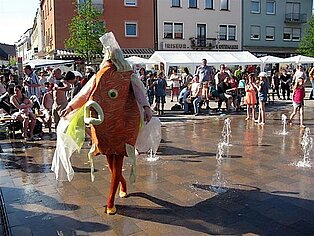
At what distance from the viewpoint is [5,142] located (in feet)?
30.4

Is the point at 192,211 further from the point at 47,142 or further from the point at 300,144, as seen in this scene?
the point at 47,142

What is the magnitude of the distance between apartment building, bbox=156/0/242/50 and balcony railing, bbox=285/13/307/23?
20.3ft

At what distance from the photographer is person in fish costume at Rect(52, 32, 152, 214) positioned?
428cm

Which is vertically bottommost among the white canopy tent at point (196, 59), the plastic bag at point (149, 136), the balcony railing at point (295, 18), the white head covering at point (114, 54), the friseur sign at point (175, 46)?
the plastic bag at point (149, 136)

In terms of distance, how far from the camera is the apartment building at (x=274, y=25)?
127 feet

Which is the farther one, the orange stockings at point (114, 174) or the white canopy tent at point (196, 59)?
the white canopy tent at point (196, 59)

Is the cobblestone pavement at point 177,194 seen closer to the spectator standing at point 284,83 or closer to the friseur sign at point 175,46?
the spectator standing at point 284,83

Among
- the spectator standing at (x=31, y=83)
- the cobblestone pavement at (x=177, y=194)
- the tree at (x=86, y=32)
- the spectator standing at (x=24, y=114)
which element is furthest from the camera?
the tree at (x=86, y=32)

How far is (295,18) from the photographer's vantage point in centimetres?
4109

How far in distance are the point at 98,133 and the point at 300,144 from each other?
5.55 meters

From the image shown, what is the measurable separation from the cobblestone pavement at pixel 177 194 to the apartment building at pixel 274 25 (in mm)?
32709

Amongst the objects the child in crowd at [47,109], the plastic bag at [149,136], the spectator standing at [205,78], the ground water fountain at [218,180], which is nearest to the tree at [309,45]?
the spectator standing at [205,78]

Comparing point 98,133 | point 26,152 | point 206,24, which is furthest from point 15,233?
point 206,24

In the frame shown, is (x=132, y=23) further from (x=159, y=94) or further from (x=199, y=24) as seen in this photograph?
(x=159, y=94)
